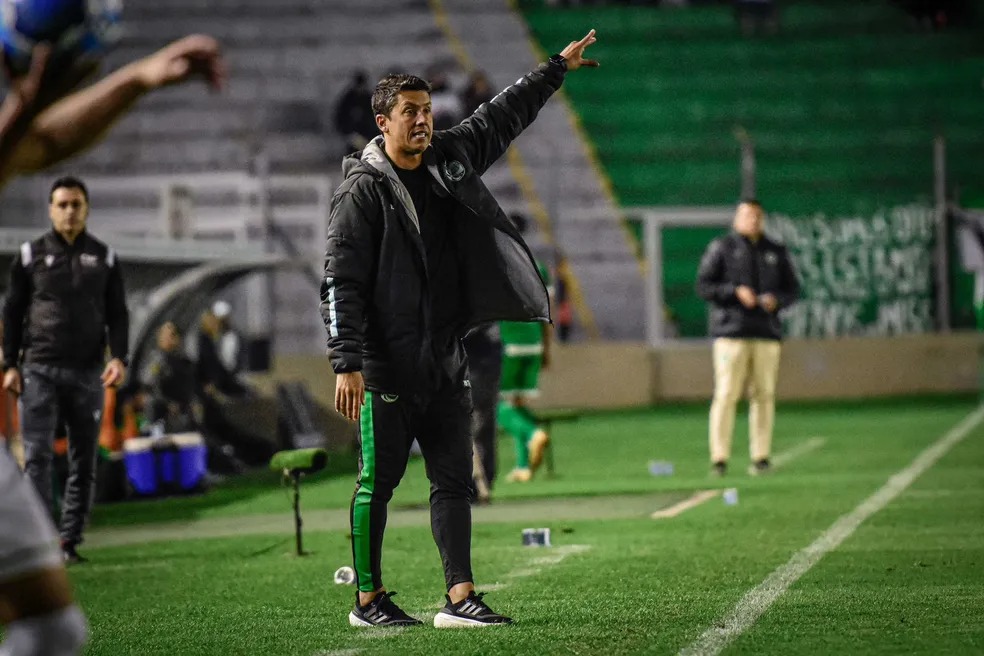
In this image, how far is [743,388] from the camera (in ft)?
47.4

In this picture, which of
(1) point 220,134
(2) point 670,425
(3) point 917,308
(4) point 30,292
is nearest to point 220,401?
(2) point 670,425

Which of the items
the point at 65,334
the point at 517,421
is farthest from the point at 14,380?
the point at 517,421

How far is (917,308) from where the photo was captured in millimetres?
25188

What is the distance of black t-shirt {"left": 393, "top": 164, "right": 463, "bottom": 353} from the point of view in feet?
23.0

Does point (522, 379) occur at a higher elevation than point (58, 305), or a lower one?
lower

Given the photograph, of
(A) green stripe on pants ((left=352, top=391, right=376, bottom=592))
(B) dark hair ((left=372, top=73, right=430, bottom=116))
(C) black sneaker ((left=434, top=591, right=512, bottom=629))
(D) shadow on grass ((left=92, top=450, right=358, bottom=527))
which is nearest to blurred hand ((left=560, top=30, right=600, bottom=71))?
(B) dark hair ((left=372, top=73, right=430, bottom=116))

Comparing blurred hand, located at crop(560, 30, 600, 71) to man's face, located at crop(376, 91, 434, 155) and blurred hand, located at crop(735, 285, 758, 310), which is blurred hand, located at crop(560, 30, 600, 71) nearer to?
man's face, located at crop(376, 91, 434, 155)

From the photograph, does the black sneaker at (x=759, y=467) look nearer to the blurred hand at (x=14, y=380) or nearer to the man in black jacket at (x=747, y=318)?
the man in black jacket at (x=747, y=318)

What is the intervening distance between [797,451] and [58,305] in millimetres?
8583

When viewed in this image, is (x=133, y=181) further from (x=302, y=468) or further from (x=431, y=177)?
(x=431, y=177)

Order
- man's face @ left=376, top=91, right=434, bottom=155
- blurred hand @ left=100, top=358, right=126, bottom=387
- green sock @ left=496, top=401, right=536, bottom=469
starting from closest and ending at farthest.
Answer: man's face @ left=376, top=91, right=434, bottom=155 < blurred hand @ left=100, top=358, right=126, bottom=387 < green sock @ left=496, top=401, right=536, bottom=469

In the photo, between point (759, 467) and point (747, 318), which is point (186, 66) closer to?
point (747, 318)

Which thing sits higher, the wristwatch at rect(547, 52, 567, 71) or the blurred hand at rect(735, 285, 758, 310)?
the wristwatch at rect(547, 52, 567, 71)

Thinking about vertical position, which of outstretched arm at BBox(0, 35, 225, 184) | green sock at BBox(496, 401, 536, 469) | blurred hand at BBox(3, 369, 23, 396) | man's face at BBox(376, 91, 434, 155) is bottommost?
green sock at BBox(496, 401, 536, 469)
